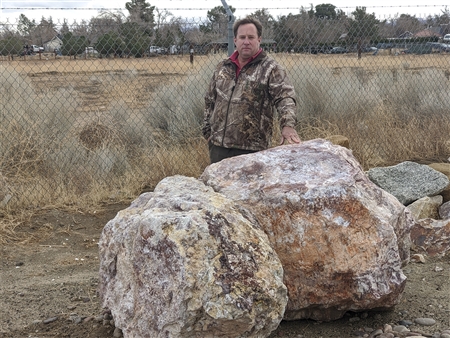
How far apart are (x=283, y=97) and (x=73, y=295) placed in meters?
2.08

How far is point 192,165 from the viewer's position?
6.91 metres

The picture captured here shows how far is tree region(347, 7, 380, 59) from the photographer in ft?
29.2

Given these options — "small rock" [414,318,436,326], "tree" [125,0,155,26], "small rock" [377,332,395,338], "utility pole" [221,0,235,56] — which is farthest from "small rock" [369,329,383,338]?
"tree" [125,0,155,26]

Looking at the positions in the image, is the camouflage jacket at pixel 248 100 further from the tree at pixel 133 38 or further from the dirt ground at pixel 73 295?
the tree at pixel 133 38

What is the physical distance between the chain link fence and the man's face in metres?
2.56

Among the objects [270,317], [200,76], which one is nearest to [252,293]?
[270,317]

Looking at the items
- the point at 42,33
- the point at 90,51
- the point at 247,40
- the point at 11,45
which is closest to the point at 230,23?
the point at 90,51

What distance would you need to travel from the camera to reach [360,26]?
8.95m

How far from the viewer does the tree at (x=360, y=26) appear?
8906 millimetres

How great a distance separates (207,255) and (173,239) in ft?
0.58

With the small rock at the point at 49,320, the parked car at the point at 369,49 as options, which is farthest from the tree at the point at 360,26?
the small rock at the point at 49,320

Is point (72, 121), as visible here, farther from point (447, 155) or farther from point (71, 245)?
point (447, 155)

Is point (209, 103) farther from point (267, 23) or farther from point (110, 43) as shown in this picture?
point (267, 23)

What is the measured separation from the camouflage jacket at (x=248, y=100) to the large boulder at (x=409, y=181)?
1.66 m
